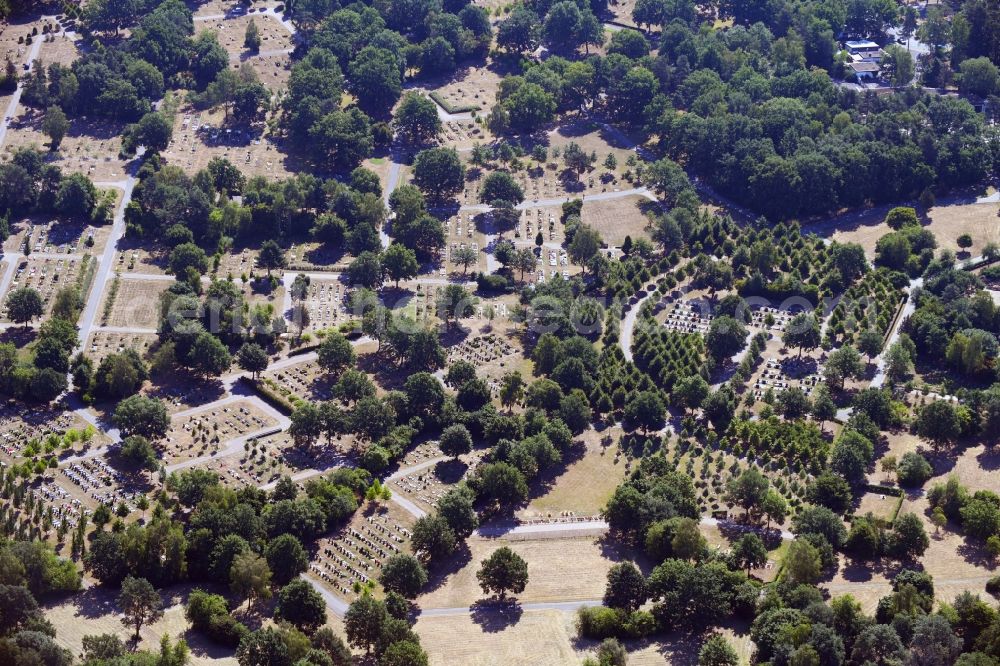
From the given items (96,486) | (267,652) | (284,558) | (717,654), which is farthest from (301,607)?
(717,654)

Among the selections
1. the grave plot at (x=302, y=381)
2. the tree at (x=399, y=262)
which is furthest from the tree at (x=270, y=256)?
the grave plot at (x=302, y=381)

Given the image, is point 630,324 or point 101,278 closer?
point 630,324

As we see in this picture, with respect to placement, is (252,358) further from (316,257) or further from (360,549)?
(360,549)

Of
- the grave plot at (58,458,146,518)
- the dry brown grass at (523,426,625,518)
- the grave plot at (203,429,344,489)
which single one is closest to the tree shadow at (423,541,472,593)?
the dry brown grass at (523,426,625,518)

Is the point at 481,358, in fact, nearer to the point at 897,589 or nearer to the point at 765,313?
the point at 765,313

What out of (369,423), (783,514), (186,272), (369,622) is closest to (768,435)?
(783,514)

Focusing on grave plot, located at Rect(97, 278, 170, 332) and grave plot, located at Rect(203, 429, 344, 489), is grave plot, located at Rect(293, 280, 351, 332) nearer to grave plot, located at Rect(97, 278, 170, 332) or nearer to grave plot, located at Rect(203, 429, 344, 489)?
grave plot, located at Rect(97, 278, 170, 332)
